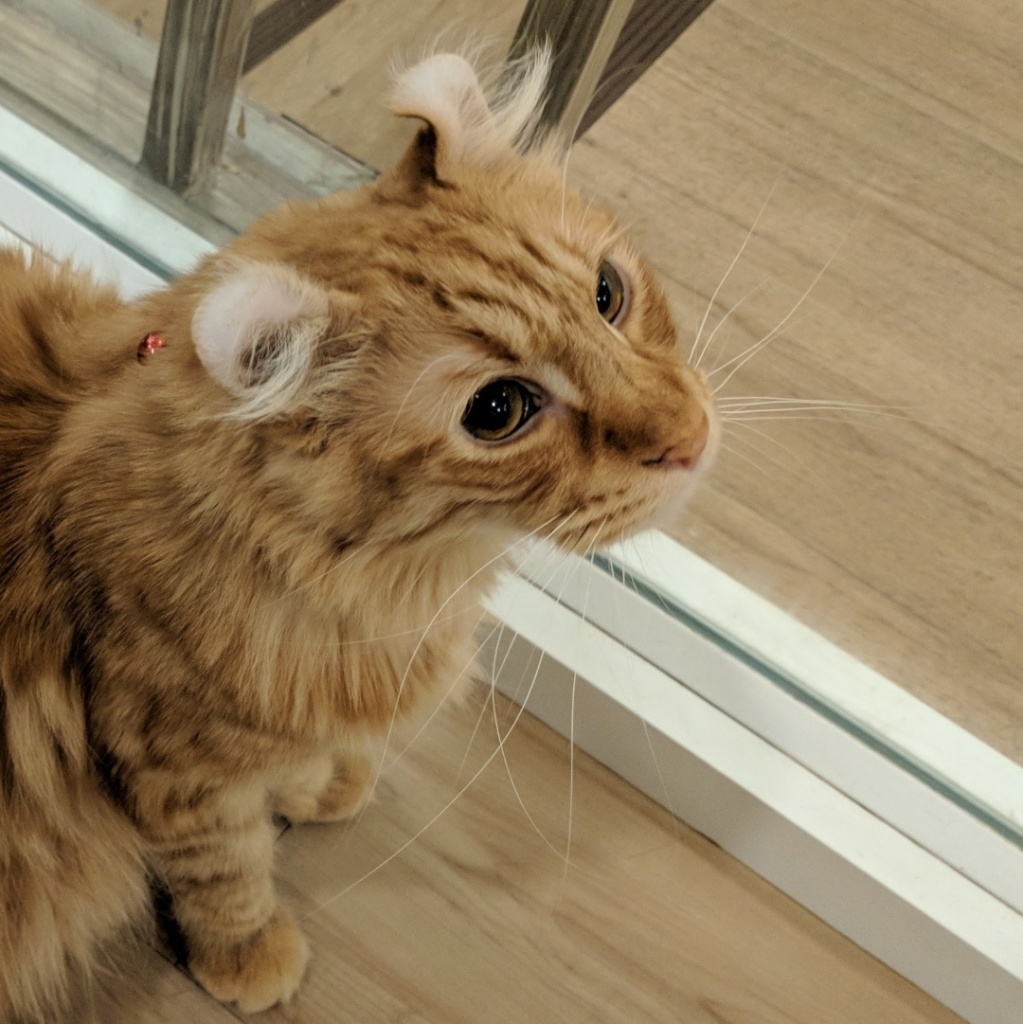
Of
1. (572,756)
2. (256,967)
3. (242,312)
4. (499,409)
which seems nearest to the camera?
(242,312)

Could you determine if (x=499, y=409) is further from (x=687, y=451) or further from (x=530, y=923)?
(x=530, y=923)

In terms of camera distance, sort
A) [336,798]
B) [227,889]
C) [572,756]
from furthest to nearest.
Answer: [572,756], [336,798], [227,889]

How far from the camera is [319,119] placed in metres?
1.30

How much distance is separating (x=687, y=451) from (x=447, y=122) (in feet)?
0.90

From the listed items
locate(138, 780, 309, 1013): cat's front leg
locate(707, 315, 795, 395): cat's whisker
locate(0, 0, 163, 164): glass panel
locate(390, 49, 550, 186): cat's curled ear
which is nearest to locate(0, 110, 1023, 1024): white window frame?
locate(0, 0, 163, 164): glass panel

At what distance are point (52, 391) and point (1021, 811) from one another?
1051 mm

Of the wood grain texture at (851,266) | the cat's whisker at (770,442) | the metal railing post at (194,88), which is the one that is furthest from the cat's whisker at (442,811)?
the metal railing post at (194,88)

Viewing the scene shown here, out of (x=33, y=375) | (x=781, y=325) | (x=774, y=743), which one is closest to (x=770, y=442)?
(x=781, y=325)

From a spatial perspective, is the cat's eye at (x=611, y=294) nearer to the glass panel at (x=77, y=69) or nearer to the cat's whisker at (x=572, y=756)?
the cat's whisker at (x=572, y=756)

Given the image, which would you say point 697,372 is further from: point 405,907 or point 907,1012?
point 907,1012

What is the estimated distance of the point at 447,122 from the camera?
72 cm

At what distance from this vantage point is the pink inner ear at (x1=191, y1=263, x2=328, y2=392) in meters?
0.57

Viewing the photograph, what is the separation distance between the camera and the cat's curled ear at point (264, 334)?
58 centimetres

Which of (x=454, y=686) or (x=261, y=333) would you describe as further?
(x=454, y=686)
